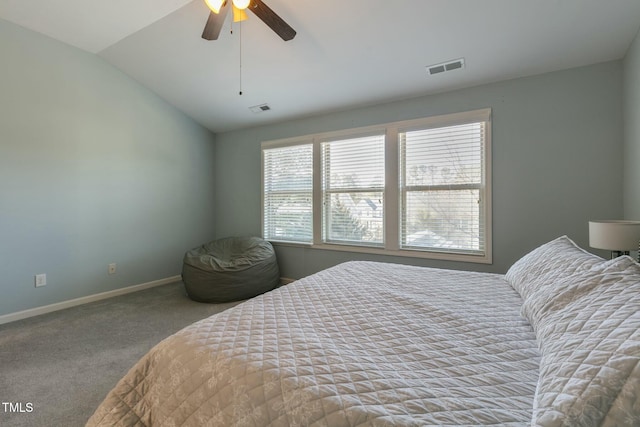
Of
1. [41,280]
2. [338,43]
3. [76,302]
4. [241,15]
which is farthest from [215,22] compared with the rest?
[76,302]

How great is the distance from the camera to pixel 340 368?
A: 2.98 feet

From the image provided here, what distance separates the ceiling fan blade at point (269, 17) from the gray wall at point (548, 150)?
1.69 m

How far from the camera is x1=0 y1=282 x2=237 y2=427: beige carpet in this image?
1.73m

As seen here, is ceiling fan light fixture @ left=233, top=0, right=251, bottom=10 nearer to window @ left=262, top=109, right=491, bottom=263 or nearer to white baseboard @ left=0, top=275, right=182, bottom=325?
window @ left=262, top=109, right=491, bottom=263

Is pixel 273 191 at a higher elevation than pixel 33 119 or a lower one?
lower

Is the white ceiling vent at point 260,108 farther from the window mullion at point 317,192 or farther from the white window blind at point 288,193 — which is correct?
the window mullion at point 317,192

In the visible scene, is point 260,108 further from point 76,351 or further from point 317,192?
point 76,351

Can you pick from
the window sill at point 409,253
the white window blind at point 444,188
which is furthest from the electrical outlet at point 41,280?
the white window blind at point 444,188

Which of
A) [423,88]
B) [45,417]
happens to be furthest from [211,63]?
[45,417]

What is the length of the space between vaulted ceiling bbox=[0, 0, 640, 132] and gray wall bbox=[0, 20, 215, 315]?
38cm

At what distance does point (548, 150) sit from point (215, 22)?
9.86ft

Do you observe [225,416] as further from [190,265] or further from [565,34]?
[565,34]

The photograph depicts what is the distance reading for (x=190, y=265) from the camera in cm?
361

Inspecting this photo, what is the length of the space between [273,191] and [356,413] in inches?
154
